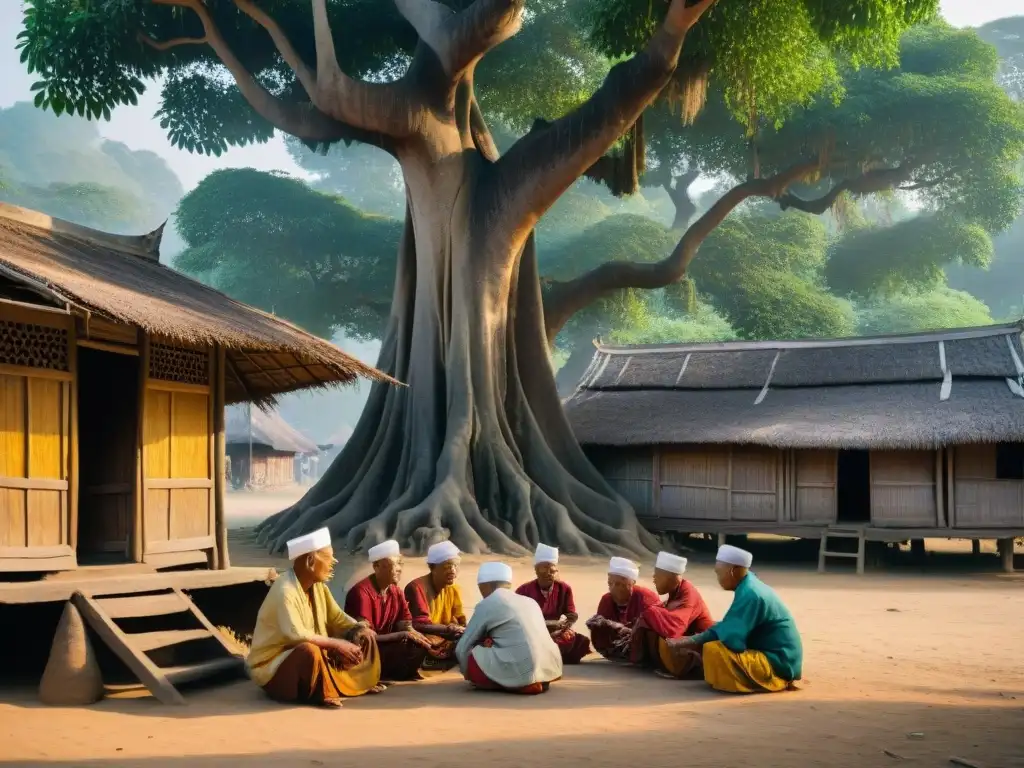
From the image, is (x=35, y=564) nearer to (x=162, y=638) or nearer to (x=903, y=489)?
(x=162, y=638)

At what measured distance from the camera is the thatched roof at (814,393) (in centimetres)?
1766

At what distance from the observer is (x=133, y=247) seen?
36.9 ft

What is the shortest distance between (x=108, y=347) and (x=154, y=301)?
0.49 m

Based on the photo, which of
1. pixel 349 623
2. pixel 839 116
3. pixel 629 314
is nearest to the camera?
pixel 349 623

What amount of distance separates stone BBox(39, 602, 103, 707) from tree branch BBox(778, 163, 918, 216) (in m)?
22.0

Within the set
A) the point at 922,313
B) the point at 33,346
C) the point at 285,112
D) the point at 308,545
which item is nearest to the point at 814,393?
the point at 285,112

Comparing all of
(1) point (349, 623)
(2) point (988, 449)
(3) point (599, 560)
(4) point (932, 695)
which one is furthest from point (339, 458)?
(4) point (932, 695)

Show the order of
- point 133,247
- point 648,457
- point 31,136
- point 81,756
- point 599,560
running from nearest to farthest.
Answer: point 81,756 < point 133,247 < point 599,560 < point 648,457 < point 31,136

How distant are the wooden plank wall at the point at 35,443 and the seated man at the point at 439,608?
2.47 metres

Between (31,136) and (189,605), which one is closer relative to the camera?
(189,605)

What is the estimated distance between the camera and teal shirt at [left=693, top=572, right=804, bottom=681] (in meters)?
8.02

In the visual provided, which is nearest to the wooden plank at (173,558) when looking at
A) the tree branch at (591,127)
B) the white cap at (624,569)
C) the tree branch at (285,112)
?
the white cap at (624,569)

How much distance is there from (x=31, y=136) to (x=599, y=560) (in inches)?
3715

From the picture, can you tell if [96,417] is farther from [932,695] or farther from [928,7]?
[928,7]
